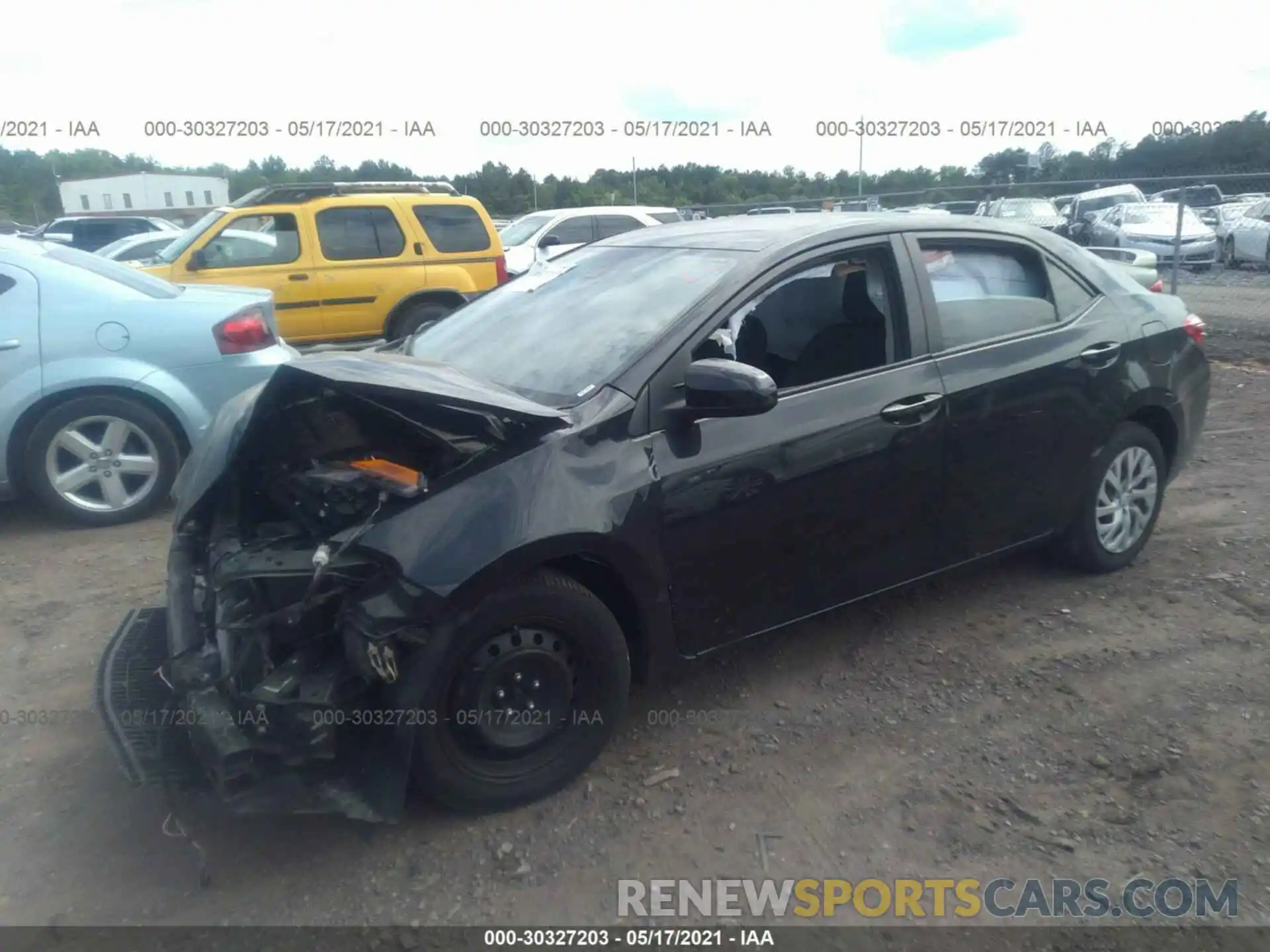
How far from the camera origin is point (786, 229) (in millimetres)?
3785

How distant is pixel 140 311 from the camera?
5.63m

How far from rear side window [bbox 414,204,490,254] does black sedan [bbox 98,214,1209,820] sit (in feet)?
21.0

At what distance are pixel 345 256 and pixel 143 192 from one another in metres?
27.7

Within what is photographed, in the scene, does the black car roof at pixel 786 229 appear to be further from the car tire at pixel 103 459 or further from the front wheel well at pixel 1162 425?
the car tire at pixel 103 459

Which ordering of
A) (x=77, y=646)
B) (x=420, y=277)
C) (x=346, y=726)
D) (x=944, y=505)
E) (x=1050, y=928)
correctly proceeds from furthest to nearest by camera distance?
(x=420, y=277), (x=77, y=646), (x=944, y=505), (x=346, y=726), (x=1050, y=928)

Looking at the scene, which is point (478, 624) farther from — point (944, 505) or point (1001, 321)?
point (1001, 321)

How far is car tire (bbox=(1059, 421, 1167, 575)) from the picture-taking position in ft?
14.5

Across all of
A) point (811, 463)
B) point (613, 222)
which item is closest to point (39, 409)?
point (811, 463)

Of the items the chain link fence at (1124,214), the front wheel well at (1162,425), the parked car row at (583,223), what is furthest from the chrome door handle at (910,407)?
the chain link fence at (1124,214)

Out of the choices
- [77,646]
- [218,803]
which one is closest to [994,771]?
[218,803]

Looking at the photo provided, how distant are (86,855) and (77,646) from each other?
149 centimetres

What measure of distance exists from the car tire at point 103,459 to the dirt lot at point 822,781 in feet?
3.11

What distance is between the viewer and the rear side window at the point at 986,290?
3908 mm

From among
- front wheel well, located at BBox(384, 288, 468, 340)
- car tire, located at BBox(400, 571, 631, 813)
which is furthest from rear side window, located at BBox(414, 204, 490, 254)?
car tire, located at BBox(400, 571, 631, 813)
